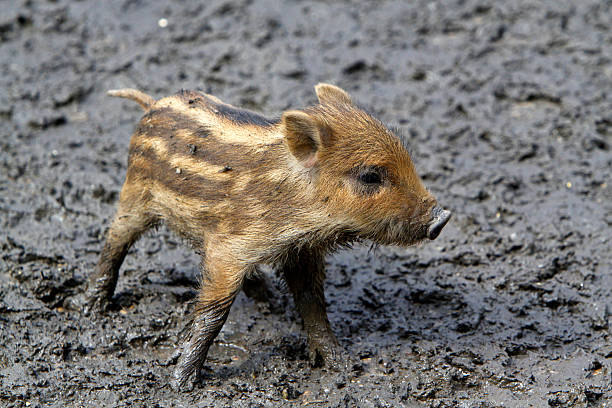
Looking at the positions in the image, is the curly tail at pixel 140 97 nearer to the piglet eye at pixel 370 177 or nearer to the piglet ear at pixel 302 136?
the piglet ear at pixel 302 136

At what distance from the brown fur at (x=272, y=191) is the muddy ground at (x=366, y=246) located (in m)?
0.47

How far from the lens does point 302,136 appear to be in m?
4.16

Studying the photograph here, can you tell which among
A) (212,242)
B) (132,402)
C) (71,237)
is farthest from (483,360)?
(71,237)

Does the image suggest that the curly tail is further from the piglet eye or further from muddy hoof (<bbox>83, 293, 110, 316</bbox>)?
the piglet eye

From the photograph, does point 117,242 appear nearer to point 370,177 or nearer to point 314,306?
point 314,306

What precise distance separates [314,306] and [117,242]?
136 centimetres

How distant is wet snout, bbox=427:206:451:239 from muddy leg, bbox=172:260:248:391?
1048 mm

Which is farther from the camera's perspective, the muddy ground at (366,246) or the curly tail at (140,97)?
the curly tail at (140,97)

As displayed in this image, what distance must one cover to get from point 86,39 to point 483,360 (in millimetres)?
5588

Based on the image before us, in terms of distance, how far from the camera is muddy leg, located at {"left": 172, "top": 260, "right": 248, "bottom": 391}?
4.30 m

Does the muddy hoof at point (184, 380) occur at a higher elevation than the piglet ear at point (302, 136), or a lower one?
lower

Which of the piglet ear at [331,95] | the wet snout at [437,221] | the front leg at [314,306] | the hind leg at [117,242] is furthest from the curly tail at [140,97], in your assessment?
the wet snout at [437,221]

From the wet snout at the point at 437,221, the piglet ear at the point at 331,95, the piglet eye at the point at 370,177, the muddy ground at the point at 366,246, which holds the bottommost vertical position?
the muddy ground at the point at 366,246

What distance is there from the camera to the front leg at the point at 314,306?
4691 millimetres
